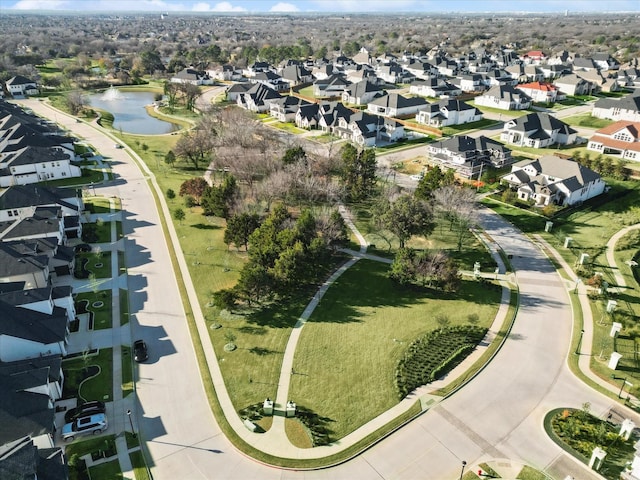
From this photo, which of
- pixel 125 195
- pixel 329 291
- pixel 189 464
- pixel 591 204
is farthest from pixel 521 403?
pixel 125 195

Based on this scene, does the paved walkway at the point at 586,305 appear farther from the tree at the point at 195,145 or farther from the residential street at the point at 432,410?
the tree at the point at 195,145

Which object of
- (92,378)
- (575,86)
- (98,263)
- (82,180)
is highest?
(575,86)

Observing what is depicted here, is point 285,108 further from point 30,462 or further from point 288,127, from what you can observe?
point 30,462

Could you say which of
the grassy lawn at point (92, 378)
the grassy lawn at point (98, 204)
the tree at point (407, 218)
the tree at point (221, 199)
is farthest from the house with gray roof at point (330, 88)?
the grassy lawn at point (92, 378)

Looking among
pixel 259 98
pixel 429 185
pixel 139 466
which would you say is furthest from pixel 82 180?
pixel 139 466

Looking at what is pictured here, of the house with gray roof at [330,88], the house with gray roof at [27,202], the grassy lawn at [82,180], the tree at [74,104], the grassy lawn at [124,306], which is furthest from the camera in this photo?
the house with gray roof at [330,88]

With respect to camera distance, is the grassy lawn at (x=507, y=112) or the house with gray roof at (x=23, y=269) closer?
the house with gray roof at (x=23, y=269)

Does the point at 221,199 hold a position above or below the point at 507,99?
below

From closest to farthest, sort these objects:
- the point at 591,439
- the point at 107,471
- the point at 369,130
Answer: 1. the point at 107,471
2. the point at 591,439
3. the point at 369,130
